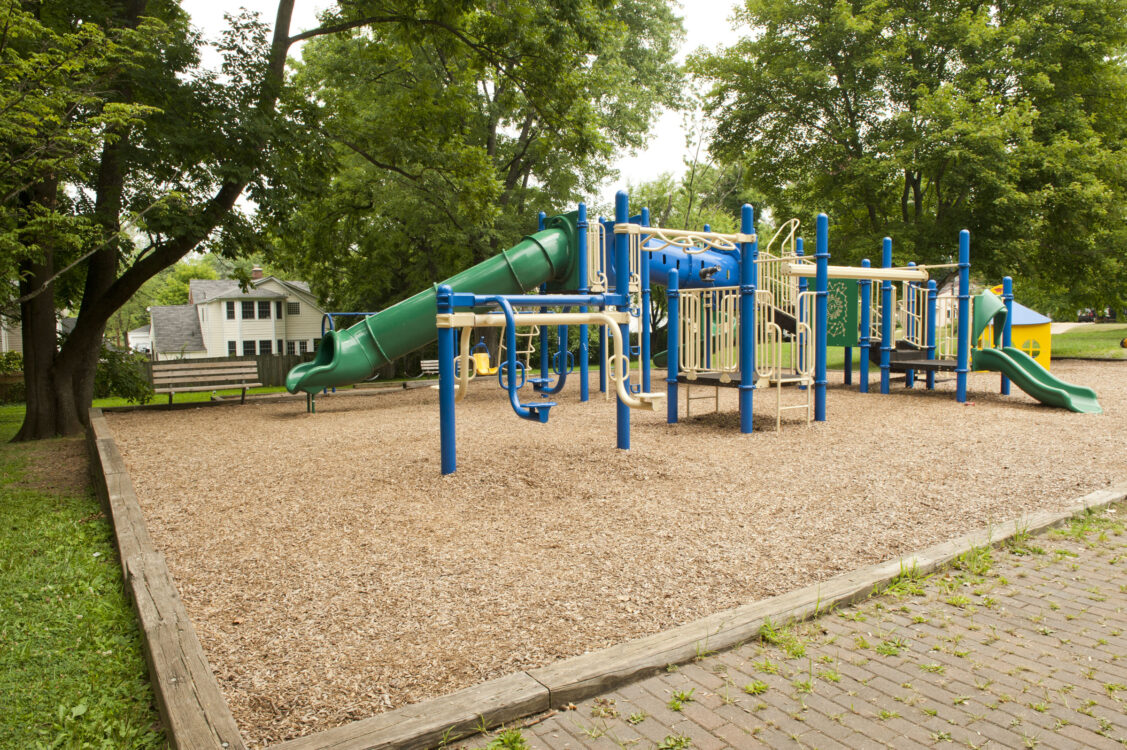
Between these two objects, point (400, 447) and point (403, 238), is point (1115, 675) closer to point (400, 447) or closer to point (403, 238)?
point (400, 447)

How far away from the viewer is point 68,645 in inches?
128

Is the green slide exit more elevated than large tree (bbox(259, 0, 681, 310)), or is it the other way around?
large tree (bbox(259, 0, 681, 310))

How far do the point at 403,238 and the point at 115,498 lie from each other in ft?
66.7

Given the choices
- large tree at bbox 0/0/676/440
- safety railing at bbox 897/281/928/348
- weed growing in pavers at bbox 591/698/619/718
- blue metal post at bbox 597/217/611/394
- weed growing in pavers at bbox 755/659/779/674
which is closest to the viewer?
weed growing in pavers at bbox 591/698/619/718

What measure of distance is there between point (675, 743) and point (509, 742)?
544 millimetres

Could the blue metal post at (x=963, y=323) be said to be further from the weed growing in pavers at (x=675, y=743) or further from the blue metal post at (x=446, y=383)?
the weed growing in pavers at (x=675, y=743)

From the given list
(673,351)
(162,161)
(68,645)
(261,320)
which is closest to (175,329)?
(261,320)

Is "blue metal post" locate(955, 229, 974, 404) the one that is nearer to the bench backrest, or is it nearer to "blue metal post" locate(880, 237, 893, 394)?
"blue metal post" locate(880, 237, 893, 394)

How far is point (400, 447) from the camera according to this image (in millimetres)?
7922

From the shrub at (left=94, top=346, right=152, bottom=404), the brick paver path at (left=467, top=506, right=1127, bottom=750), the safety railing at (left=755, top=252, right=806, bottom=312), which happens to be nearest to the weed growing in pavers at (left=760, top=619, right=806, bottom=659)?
the brick paver path at (left=467, top=506, right=1127, bottom=750)

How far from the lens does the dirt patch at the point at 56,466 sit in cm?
713

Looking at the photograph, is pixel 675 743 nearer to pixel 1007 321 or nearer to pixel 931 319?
pixel 931 319

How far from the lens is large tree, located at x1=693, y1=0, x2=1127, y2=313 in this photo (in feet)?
60.3

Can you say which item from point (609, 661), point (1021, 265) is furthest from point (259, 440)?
point (1021, 265)
